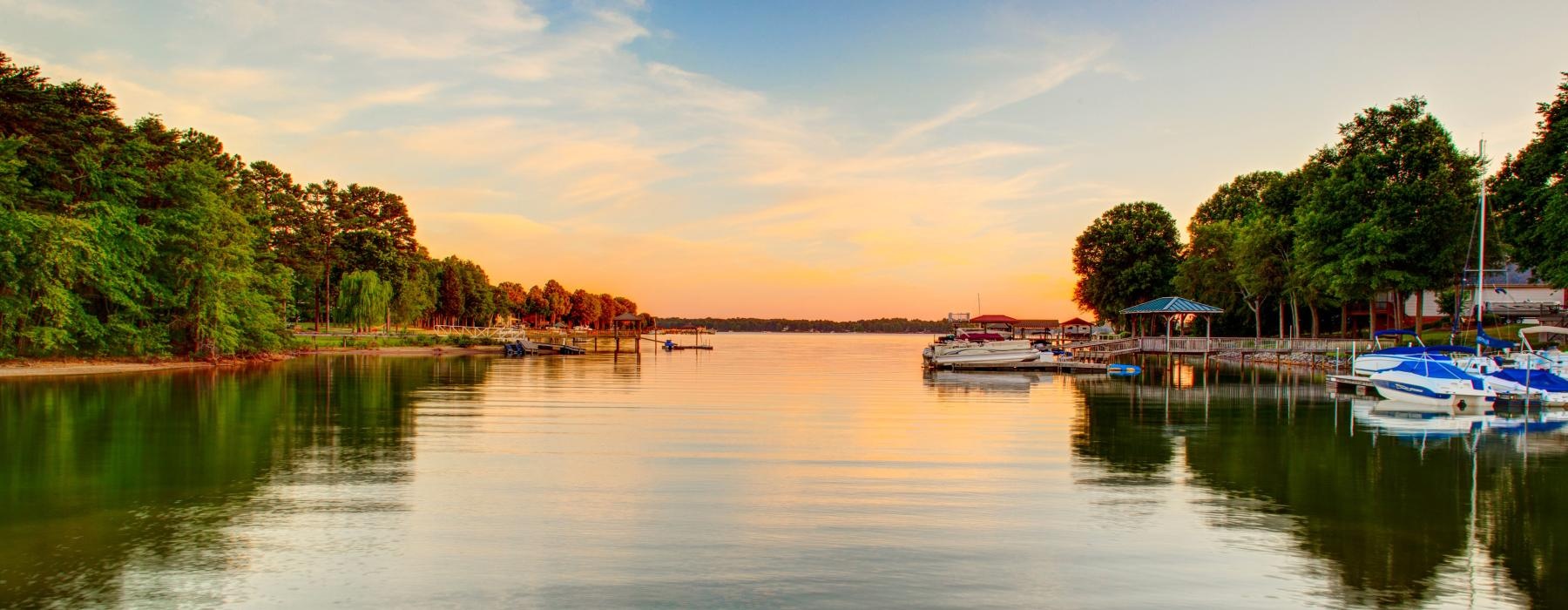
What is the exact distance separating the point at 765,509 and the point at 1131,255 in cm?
6966

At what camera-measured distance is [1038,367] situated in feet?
165

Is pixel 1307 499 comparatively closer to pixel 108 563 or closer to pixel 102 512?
pixel 108 563

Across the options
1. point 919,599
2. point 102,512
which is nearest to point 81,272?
point 102,512

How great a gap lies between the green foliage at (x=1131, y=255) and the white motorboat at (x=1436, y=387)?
150ft

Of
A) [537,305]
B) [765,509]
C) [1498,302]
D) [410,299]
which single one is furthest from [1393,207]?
[537,305]

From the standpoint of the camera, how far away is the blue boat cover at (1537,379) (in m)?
27.6

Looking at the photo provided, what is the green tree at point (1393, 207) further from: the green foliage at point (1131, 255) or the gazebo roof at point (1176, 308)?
the green foliage at point (1131, 255)

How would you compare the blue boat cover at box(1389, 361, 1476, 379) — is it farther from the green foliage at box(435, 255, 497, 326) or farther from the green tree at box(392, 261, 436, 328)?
the green foliage at box(435, 255, 497, 326)

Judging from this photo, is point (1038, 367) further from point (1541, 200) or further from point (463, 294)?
point (463, 294)

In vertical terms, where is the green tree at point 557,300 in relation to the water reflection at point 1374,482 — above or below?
above

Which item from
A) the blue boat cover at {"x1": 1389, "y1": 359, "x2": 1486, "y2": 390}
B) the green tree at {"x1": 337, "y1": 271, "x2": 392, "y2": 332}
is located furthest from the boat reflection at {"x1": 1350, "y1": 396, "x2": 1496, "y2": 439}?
the green tree at {"x1": 337, "y1": 271, "x2": 392, "y2": 332}

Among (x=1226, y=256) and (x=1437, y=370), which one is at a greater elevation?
(x=1226, y=256)

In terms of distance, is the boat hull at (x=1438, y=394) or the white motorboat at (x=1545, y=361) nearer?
the boat hull at (x=1438, y=394)

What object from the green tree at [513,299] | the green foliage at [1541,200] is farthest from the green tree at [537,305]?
the green foliage at [1541,200]
